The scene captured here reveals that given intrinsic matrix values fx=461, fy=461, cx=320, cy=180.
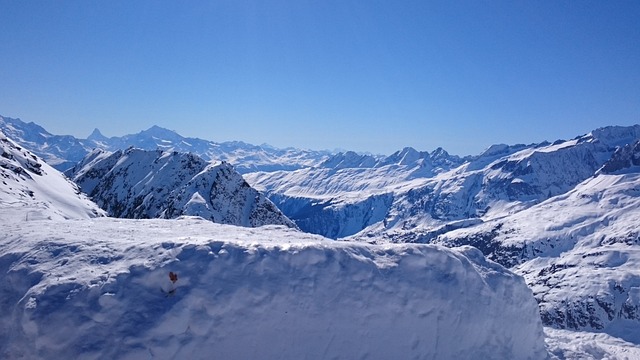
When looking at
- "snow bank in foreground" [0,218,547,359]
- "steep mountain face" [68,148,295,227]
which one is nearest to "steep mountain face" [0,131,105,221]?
"steep mountain face" [68,148,295,227]

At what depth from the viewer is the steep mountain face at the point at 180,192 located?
86.5 metres

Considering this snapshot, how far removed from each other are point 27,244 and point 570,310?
18398cm

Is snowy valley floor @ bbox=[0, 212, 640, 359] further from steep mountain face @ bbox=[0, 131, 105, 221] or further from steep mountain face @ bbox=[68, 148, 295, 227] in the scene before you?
steep mountain face @ bbox=[68, 148, 295, 227]

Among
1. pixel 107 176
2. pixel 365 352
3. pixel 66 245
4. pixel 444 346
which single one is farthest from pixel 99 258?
pixel 107 176

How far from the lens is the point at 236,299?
50.5 feet

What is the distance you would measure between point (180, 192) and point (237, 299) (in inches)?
3112

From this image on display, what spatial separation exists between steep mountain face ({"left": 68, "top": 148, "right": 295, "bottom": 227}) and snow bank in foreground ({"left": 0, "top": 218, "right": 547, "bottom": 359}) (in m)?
62.5

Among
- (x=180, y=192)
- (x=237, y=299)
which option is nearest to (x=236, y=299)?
(x=237, y=299)

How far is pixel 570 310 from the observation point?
16475cm

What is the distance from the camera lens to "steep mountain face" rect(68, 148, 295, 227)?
8650 centimetres

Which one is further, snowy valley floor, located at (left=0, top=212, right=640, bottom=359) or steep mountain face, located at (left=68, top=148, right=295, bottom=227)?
steep mountain face, located at (left=68, top=148, right=295, bottom=227)

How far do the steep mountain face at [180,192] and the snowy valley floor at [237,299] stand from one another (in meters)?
62.4

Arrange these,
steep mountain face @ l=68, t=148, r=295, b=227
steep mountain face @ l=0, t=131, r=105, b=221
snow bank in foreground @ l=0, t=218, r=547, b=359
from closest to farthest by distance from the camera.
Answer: snow bank in foreground @ l=0, t=218, r=547, b=359
steep mountain face @ l=0, t=131, r=105, b=221
steep mountain face @ l=68, t=148, r=295, b=227

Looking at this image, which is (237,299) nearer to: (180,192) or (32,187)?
A: (32,187)
